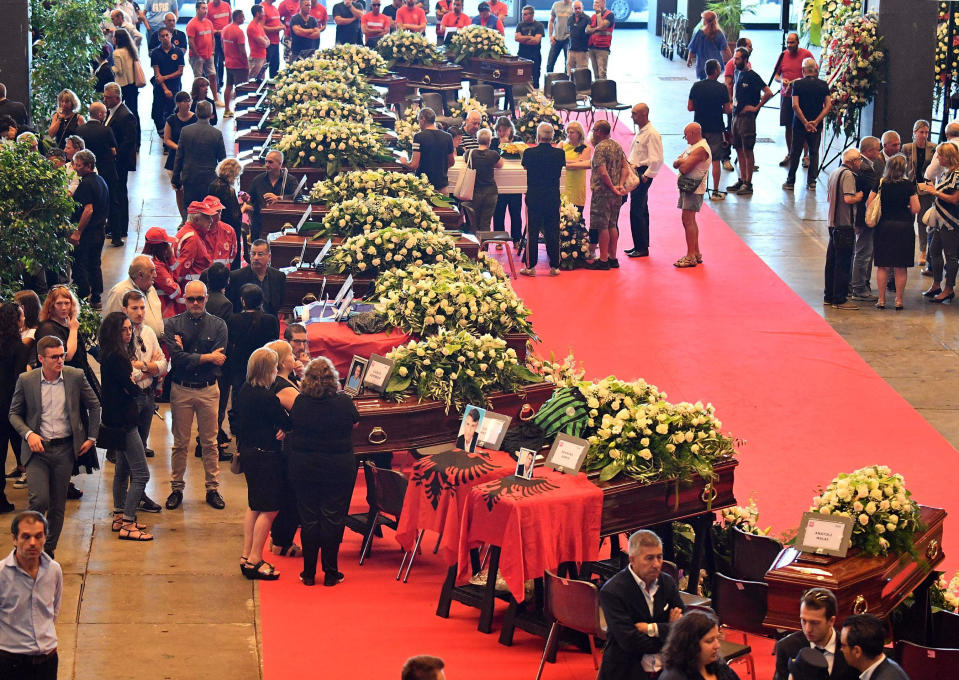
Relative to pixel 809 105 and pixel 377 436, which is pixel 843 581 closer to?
pixel 377 436

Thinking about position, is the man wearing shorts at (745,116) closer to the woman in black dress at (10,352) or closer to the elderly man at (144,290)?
the elderly man at (144,290)

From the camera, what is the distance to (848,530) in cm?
627

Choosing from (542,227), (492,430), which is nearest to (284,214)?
(542,227)

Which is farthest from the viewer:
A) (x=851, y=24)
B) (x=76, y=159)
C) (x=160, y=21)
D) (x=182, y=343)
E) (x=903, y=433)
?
(x=160, y=21)

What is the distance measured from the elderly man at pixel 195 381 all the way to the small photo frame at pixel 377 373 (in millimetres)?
956

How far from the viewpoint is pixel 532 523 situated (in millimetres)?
6562

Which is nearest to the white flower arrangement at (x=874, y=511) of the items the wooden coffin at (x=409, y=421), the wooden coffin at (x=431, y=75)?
the wooden coffin at (x=409, y=421)

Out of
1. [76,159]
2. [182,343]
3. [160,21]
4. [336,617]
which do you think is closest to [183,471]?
[182,343]

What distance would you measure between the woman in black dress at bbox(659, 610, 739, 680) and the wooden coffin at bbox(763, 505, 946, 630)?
124 cm

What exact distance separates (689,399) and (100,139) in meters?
6.03

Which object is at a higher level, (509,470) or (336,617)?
(509,470)

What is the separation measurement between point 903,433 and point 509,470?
4115 millimetres

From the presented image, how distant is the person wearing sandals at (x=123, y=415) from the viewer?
25.2ft

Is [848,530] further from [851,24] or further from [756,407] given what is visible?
[851,24]
